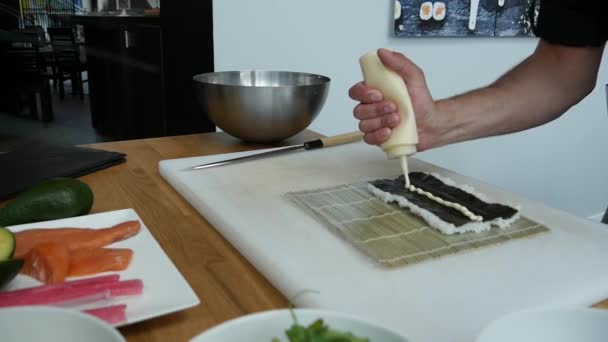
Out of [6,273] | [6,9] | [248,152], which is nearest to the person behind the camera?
[6,273]

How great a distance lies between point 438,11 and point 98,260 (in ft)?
6.03

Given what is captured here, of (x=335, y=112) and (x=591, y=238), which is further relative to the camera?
(x=335, y=112)

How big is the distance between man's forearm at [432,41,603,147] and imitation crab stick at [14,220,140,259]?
67cm

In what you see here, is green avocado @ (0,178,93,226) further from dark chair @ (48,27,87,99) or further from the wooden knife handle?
dark chair @ (48,27,87,99)

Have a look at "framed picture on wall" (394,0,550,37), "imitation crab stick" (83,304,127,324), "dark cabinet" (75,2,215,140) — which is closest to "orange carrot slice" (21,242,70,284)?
Result: "imitation crab stick" (83,304,127,324)

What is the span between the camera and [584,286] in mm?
630

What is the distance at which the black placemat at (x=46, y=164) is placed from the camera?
92 cm

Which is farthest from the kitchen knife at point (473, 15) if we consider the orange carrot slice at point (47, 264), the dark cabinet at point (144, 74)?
the orange carrot slice at point (47, 264)

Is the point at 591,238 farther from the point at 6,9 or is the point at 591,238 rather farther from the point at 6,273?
the point at 6,9

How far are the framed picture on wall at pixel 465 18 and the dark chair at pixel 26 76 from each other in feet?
4.33

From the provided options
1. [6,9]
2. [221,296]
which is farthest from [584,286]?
[6,9]

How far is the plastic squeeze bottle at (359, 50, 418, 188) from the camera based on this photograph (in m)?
0.87

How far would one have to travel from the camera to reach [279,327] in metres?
0.38

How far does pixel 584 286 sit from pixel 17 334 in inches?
23.7
